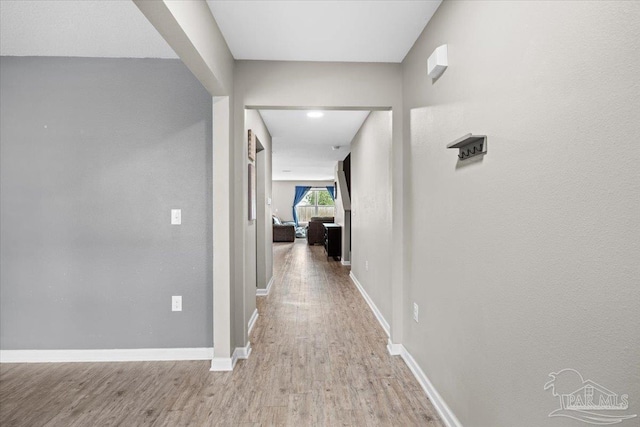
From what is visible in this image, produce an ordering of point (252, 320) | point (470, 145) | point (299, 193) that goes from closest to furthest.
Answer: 1. point (470, 145)
2. point (252, 320)
3. point (299, 193)

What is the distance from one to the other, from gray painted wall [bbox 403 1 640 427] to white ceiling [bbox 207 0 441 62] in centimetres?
28

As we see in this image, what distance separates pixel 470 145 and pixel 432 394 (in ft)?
4.79

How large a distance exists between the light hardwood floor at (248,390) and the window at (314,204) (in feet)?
38.4

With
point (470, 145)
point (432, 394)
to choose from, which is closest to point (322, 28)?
point (470, 145)

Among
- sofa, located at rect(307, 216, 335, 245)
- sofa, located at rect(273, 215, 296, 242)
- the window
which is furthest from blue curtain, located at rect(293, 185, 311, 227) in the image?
sofa, located at rect(307, 216, 335, 245)

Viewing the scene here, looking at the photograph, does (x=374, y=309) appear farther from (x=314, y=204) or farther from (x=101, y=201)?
(x=314, y=204)

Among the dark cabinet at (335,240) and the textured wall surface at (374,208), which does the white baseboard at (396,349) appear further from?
the dark cabinet at (335,240)

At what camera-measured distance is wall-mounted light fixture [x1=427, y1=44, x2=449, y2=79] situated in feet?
6.23

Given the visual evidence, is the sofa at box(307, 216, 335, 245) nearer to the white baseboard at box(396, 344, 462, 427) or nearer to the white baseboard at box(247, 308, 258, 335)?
the white baseboard at box(247, 308, 258, 335)

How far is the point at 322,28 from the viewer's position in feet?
7.35

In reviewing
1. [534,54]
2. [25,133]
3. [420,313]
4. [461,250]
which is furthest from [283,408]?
[25,133]

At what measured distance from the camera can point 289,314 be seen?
3859 millimetres

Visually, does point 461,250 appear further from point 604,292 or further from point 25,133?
point 25,133

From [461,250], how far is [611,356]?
2.84 ft
